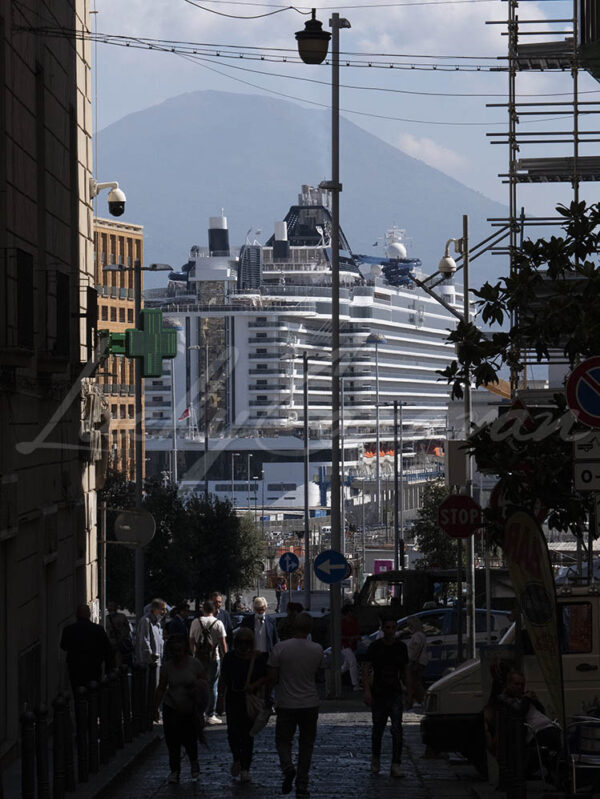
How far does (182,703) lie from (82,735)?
3.21ft

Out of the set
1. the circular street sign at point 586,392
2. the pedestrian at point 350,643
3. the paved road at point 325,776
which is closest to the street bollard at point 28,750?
the paved road at point 325,776

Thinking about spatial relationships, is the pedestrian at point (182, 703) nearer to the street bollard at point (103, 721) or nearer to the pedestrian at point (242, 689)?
the pedestrian at point (242, 689)

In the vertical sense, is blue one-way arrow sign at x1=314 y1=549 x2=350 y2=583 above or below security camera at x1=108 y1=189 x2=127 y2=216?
below

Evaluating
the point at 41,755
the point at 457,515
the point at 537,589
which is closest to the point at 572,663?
the point at 537,589

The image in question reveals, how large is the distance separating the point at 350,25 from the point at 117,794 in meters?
18.0

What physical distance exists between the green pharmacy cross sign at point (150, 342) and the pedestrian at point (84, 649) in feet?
28.8

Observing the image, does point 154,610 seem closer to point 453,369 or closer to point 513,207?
point 453,369

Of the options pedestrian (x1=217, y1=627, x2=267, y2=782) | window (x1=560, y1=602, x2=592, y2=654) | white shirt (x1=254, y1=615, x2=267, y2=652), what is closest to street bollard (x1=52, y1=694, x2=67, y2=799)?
pedestrian (x1=217, y1=627, x2=267, y2=782)

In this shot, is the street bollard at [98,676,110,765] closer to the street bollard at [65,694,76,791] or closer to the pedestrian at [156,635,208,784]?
the pedestrian at [156,635,208,784]

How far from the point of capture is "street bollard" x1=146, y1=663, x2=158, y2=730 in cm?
1794

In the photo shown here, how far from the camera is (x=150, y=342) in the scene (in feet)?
83.8

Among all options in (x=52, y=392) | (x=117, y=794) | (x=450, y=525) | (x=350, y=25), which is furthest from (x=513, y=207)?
(x=117, y=794)

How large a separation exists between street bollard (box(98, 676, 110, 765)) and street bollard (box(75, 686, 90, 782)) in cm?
75

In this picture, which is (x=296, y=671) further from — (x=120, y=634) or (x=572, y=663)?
(x=120, y=634)
